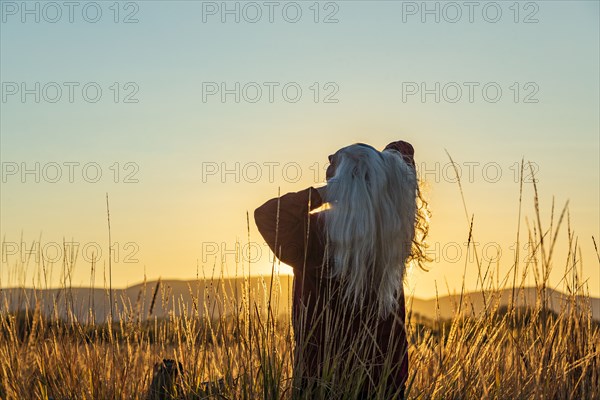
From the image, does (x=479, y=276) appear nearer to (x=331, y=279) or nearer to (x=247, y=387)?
(x=331, y=279)

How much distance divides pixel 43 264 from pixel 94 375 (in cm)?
88

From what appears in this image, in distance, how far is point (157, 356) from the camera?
3.91m

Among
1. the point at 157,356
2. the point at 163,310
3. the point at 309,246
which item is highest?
the point at 309,246

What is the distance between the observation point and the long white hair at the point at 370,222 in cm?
306

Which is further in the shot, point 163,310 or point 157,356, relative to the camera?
point 157,356

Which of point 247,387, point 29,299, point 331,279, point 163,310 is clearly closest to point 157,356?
point 163,310

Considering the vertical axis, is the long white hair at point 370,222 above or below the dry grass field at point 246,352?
above

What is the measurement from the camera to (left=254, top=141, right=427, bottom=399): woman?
9.87 feet

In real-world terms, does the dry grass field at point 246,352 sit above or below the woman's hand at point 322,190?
below

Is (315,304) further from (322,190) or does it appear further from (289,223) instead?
(322,190)

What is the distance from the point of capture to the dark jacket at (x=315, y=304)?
3008 millimetres

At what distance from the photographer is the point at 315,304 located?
3.11m

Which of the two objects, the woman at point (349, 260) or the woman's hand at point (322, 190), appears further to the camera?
the woman's hand at point (322, 190)

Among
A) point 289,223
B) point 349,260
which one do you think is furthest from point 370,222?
point 289,223
